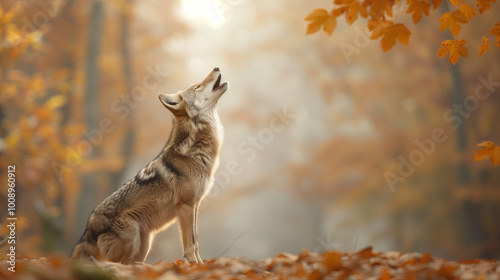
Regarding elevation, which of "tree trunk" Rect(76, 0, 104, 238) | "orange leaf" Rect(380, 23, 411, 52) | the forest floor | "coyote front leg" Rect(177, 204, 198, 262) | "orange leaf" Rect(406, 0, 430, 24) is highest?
"tree trunk" Rect(76, 0, 104, 238)

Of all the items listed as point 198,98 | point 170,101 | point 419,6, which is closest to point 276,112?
point 198,98

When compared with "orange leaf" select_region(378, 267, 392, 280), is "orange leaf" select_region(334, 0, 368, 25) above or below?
above

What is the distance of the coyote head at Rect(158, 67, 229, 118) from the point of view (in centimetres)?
439

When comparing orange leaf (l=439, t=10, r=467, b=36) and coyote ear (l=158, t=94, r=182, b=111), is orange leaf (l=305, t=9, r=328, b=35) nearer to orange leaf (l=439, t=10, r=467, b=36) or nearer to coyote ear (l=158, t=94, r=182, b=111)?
orange leaf (l=439, t=10, r=467, b=36)

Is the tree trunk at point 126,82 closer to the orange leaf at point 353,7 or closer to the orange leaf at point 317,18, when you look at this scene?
the orange leaf at point 317,18

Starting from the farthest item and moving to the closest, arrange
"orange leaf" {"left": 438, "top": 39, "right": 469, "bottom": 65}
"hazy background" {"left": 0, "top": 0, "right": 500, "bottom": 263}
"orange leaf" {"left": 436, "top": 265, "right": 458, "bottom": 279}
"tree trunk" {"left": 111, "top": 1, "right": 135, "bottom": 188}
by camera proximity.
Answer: "tree trunk" {"left": 111, "top": 1, "right": 135, "bottom": 188} → "hazy background" {"left": 0, "top": 0, "right": 500, "bottom": 263} → "orange leaf" {"left": 438, "top": 39, "right": 469, "bottom": 65} → "orange leaf" {"left": 436, "top": 265, "right": 458, "bottom": 279}

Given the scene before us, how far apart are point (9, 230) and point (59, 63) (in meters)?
7.36

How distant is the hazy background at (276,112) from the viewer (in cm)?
921

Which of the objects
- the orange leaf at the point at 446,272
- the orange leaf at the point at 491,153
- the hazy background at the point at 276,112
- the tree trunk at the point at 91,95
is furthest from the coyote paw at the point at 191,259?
the tree trunk at the point at 91,95

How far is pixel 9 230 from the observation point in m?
4.92

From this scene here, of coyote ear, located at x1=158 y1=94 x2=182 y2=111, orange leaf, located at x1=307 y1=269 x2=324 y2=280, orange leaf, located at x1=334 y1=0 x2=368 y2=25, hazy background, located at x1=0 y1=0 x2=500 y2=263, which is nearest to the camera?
orange leaf, located at x1=307 y1=269 x2=324 y2=280

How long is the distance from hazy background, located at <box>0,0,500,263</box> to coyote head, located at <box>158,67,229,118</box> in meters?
3.83

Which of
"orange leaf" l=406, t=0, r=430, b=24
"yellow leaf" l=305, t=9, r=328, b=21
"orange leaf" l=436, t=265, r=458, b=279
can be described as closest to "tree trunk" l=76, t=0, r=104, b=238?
"yellow leaf" l=305, t=9, r=328, b=21

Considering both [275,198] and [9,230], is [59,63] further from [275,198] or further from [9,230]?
A: [275,198]
